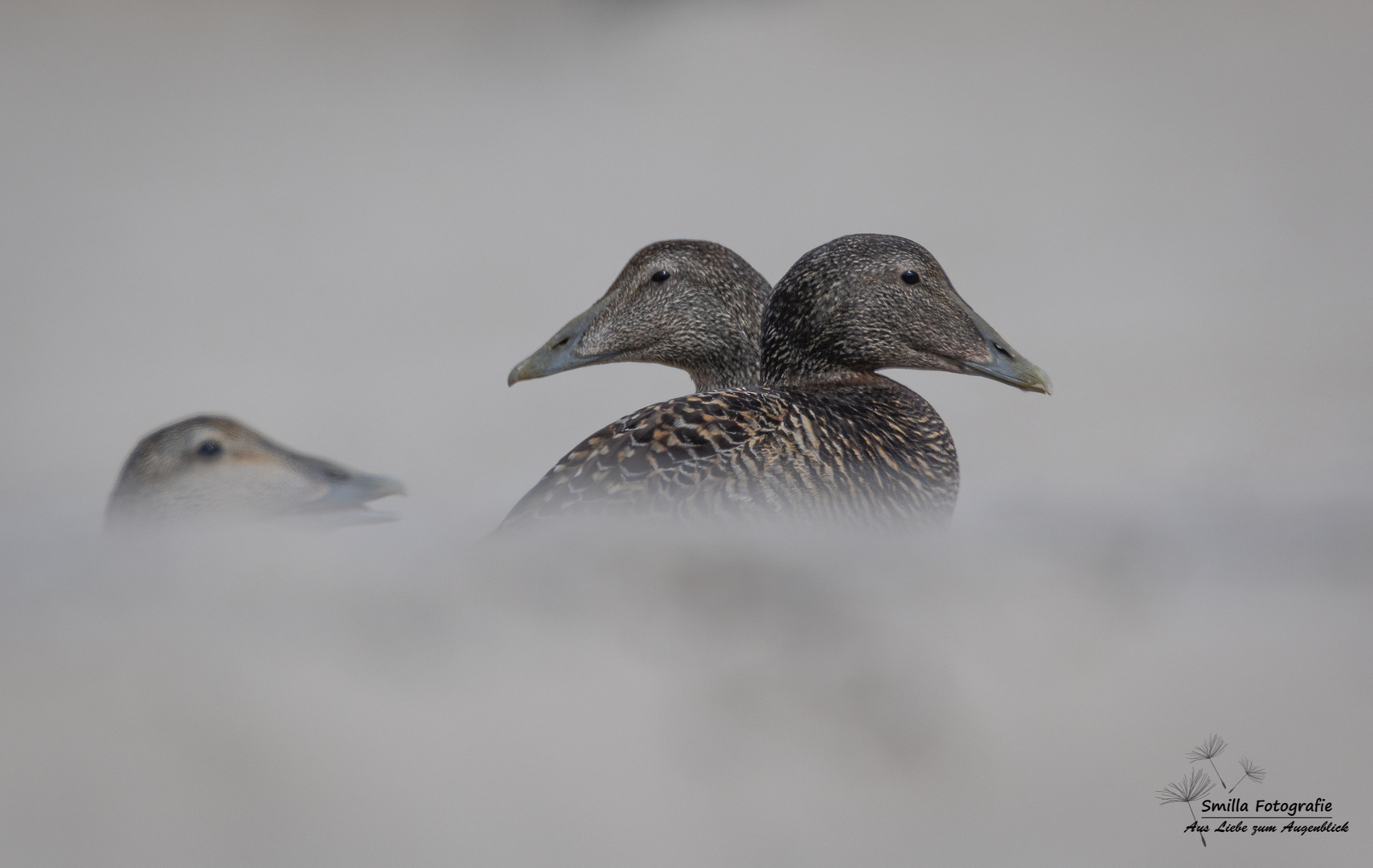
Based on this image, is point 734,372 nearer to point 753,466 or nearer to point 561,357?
point 561,357

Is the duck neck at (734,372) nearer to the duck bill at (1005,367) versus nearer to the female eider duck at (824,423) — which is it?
the female eider duck at (824,423)

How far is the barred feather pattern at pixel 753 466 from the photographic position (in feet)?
4.36

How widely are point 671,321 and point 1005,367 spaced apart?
1.55 ft

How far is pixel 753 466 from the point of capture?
134 centimetres

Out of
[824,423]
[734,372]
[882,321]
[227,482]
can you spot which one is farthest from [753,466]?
[227,482]

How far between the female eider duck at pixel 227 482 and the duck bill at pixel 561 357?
0.97 ft

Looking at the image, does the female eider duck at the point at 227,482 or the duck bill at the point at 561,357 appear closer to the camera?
the female eider duck at the point at 227,482

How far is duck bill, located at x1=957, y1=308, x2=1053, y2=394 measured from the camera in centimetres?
159

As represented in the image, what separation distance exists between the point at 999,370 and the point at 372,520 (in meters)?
0.81

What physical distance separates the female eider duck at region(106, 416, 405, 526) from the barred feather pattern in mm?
269

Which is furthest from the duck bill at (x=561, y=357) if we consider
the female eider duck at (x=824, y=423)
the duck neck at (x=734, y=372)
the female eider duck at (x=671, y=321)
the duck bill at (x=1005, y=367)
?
the duck bill at (x=1005, y=367)

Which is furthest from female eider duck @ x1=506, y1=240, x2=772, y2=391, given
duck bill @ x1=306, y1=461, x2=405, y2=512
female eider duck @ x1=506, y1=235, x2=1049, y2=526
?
duck bill @ x1=306, y1=461, x2=405, y2=512

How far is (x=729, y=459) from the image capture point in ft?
4.39

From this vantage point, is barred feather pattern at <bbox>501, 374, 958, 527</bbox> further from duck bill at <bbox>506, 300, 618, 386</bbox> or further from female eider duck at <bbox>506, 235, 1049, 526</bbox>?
duck bill at <bbox>506, 300, 618, 386</bbox>
